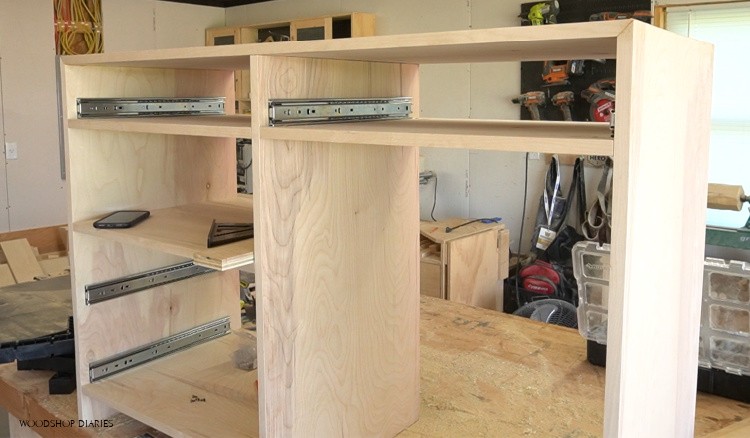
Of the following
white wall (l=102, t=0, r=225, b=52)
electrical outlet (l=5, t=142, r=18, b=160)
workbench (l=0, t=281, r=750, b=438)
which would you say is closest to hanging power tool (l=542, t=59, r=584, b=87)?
workbench (l=0, t=281, r=750, b=438)

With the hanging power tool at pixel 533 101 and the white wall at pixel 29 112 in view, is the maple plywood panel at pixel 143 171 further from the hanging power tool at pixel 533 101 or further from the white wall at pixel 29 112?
the white wall at pixel 29 112

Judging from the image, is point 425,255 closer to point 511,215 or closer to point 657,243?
point 511,215

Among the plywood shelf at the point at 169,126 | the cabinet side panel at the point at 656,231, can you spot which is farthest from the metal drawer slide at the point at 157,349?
the cabinet side panel at the point at 656,231

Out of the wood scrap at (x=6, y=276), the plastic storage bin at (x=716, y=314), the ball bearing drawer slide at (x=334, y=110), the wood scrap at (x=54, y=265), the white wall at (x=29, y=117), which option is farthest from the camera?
the white wall at (x=29, y=117)

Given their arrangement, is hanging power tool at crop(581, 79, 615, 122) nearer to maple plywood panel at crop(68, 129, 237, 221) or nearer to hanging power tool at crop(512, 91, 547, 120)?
hanging power tool at crop(512, 91, 547, 120)

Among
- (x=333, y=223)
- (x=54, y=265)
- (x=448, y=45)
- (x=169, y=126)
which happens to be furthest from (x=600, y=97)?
(x=54, y=265)

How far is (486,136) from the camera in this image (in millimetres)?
964

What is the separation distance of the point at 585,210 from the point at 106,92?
3215 millimetres

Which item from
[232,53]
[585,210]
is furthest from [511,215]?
[232,53]

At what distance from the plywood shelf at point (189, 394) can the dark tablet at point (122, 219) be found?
390 mm

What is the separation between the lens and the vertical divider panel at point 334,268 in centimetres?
127

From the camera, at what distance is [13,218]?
204 inches

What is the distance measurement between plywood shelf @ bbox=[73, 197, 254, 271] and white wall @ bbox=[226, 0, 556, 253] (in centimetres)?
301

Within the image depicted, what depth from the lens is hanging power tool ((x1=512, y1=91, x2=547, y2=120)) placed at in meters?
4.36
